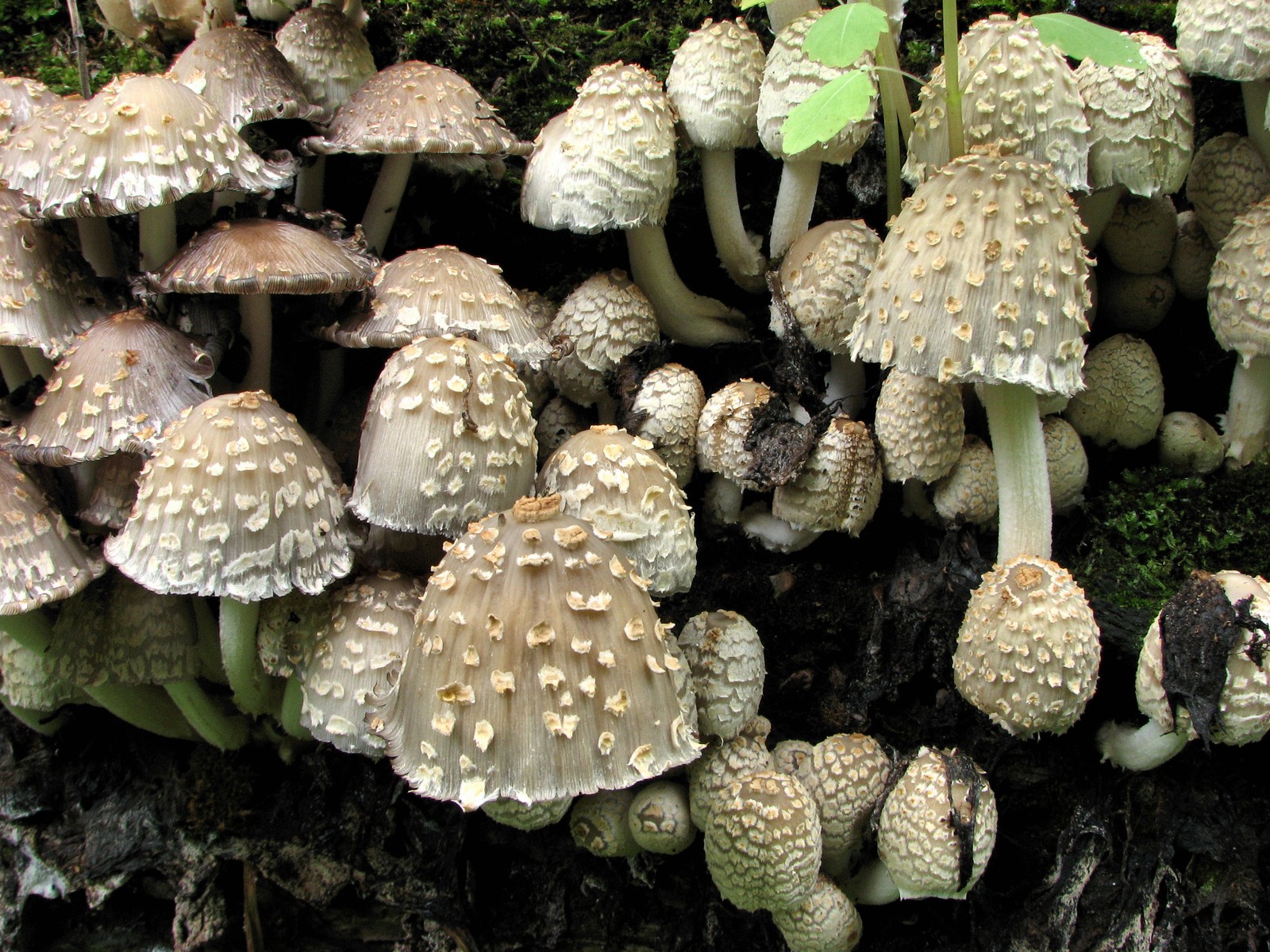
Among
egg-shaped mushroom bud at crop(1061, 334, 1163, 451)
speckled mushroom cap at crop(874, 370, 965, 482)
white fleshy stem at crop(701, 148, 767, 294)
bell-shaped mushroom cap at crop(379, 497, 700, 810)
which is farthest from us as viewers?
white fleshy stem at crop(701, 148, 767, 294)

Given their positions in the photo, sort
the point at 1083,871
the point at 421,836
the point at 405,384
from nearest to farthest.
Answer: the point at 405,384 < the point at 1083,871 < the point at 421,836

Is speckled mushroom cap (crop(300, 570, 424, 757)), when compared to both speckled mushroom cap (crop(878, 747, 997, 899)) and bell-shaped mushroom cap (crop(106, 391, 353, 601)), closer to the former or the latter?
bell-shaped mushroom cap (crop(106, 391, 353, 601))

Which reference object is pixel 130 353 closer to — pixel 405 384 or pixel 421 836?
pixel 405 384

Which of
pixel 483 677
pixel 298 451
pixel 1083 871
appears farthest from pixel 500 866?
pixel 1083 871

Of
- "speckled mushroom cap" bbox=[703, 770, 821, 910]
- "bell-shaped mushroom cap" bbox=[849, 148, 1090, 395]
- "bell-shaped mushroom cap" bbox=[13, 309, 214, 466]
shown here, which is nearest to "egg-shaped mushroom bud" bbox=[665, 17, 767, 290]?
"bell-shaped mushroom cap" bbox=[849, 148, 1090, 395]

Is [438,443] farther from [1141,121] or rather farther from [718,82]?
[1141,121]

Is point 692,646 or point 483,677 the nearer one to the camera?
point 483,677
